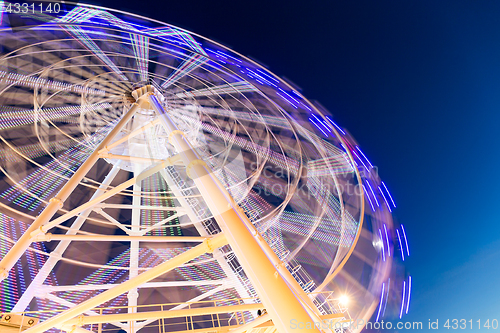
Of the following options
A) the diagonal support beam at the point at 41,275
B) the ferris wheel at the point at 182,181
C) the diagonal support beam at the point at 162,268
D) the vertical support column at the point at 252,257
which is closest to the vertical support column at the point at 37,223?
the ferris wheel at the point at 182,181

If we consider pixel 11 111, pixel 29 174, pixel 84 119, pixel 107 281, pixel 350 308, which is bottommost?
pixel 350 308

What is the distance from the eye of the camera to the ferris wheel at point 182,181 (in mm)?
3822

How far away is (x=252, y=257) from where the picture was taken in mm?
2289

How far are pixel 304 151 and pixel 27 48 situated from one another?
19.2 feet

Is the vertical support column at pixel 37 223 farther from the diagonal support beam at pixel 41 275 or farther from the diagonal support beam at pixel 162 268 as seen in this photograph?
the diagonal support beam at pixel 41 275

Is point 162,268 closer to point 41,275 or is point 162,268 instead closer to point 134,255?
point 134,255

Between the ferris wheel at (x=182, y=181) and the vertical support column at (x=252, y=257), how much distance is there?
1cm

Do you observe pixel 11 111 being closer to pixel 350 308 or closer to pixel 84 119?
pixel 84 119

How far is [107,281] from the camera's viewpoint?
31.4 ft

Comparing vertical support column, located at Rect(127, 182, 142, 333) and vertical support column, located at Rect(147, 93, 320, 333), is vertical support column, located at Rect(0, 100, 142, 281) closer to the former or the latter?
vertical support column, located at Rect(147, 93, 320, 333)

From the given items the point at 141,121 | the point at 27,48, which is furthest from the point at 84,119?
the point at 27,48

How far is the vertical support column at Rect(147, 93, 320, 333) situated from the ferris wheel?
1 centimetres

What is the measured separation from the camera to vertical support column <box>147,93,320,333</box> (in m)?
1.86

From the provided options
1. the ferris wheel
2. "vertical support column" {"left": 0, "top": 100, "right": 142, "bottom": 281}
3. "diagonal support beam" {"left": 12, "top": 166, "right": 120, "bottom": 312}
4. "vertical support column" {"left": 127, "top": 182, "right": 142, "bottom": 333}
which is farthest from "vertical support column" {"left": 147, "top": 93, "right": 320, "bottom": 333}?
"vertical support column" {"left": 127, "top": 182, "right": 142, "bottom": 333}
